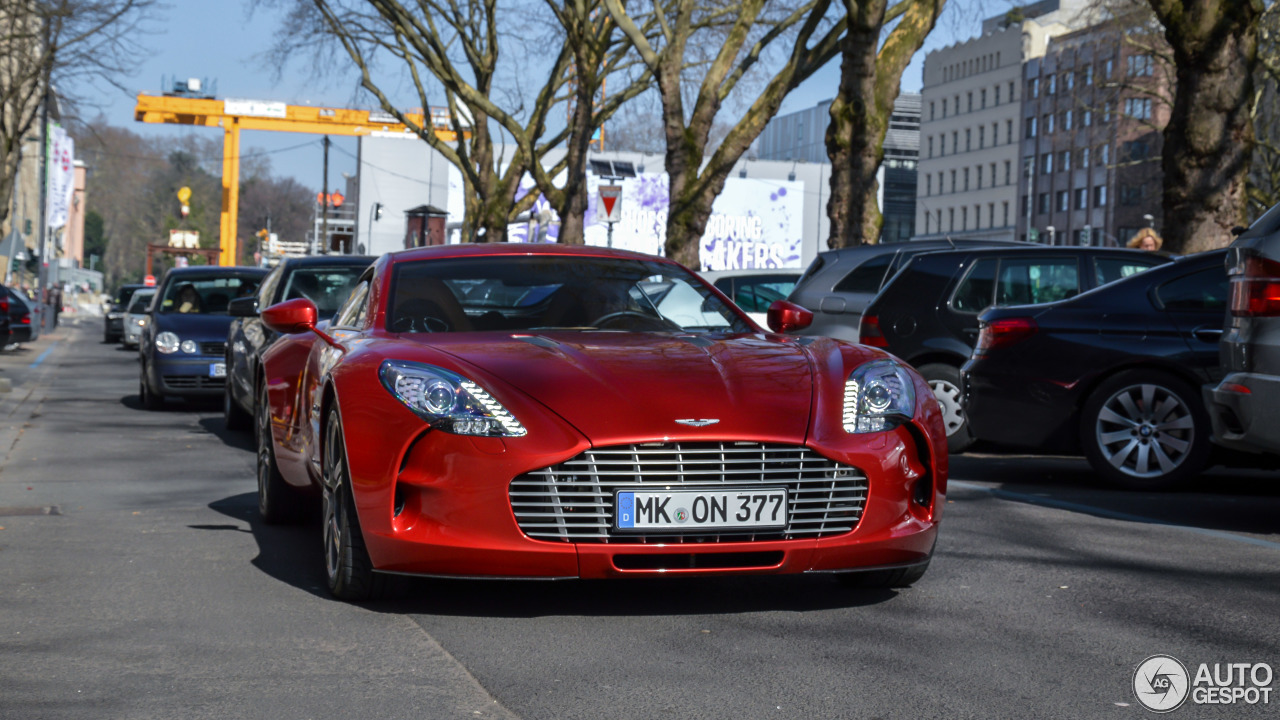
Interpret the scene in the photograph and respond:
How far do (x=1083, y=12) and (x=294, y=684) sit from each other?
36549 millimetres

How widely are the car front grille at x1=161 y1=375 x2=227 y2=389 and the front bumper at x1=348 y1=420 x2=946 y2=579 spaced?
10.8 m

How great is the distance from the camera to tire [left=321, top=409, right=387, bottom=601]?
16.7 ft

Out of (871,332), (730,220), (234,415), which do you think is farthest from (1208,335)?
(730,220)

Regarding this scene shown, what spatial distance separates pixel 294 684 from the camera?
4.12 meters

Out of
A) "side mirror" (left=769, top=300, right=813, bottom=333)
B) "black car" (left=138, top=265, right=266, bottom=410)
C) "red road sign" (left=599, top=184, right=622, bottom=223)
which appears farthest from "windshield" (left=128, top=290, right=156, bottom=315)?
"side mirror" (left=769, top=300, right=813, bottom=333)

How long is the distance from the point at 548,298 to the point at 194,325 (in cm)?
1026

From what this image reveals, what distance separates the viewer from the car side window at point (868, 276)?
1277cm

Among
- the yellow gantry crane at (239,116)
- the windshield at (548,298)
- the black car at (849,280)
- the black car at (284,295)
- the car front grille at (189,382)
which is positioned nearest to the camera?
the windshield at (548,298)

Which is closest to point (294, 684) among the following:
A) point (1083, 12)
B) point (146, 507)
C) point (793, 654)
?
point (793, 654)

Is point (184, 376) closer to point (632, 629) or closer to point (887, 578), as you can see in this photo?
point (887, 578)

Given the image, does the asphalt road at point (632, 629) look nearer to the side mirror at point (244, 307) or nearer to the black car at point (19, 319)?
the side mirror at point (244, 307)

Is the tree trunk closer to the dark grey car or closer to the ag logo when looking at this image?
the dark grey car

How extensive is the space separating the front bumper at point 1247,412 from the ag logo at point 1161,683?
2.47 m

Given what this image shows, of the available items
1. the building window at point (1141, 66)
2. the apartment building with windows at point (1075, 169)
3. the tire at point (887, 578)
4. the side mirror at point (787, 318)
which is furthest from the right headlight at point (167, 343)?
the apartment building with windows at point (1075, 169)
